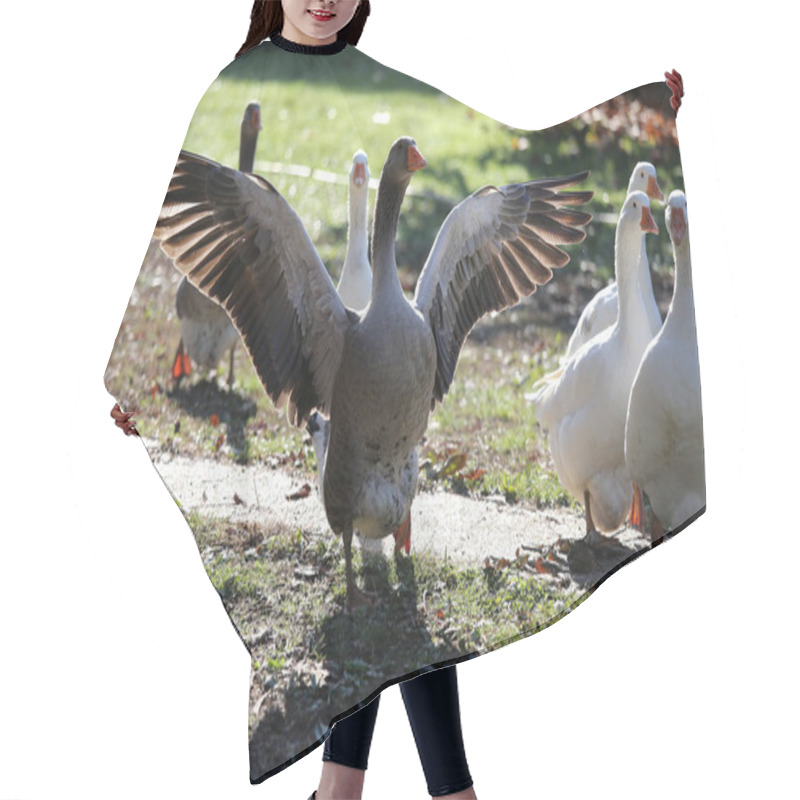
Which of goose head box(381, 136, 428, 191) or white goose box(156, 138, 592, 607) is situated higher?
goose head box(381, 136, 428, 191)

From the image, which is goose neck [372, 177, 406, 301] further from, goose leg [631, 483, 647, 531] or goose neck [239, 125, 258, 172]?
goose leg [631, 483, 647, 531]

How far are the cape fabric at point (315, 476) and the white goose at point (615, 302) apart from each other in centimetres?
30

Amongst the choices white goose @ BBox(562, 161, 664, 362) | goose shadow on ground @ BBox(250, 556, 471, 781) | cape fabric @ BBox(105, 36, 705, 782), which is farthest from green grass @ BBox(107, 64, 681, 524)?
goose shadow on ground @ BBox(250, 556, 471, 781)

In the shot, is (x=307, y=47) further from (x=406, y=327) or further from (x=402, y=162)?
(x=406, y=327)

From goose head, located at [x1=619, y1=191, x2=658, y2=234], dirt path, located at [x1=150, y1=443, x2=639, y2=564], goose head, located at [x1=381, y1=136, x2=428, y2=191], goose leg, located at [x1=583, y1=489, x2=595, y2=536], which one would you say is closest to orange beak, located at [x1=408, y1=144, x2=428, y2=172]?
goose head, located at [x1=381, y1=136, x2=428, y2=191]

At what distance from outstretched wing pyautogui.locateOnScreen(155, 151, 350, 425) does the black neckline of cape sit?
351 millimetres

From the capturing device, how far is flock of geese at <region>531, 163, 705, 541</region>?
396 cm

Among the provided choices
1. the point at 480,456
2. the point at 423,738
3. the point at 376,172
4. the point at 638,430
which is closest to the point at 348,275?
the point at 376,172

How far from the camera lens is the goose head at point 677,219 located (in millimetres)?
3990

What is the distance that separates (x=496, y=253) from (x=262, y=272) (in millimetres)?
589

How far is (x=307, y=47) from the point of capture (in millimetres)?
3885

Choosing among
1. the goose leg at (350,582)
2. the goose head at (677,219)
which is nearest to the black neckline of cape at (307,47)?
the goose head at (677,219)

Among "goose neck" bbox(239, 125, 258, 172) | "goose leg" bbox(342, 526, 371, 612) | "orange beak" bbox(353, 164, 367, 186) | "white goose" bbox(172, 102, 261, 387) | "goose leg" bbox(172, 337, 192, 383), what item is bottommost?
"goose leg" bbox(342, 526, 371, 612)

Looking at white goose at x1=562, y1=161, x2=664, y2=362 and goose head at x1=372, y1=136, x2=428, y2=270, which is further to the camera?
white goose at x1=562, y1=161, x2=664, y2=362
